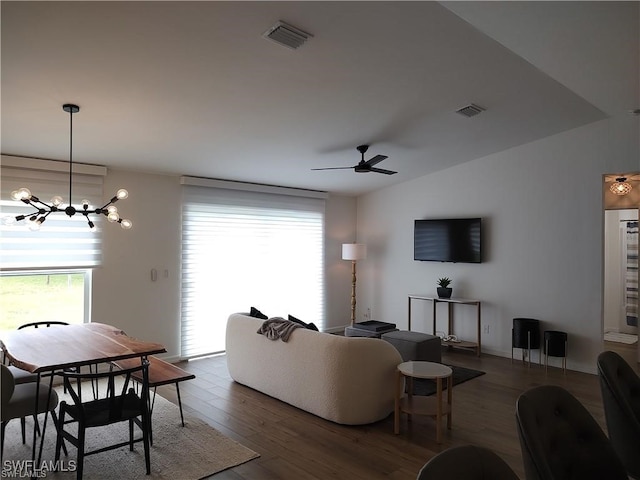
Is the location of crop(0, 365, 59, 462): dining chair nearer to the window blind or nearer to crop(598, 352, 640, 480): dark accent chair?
the window blind

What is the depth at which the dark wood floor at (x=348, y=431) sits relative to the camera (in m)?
3.07

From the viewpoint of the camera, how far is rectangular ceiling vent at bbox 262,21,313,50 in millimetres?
2855

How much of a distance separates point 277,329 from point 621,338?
6.07 m

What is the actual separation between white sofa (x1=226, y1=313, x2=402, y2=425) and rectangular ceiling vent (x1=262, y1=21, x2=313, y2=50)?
7.59 feet

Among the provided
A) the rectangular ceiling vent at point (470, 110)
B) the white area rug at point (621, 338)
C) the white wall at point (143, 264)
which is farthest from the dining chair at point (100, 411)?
the white area rug at point (621, 338)

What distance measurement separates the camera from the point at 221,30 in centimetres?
282

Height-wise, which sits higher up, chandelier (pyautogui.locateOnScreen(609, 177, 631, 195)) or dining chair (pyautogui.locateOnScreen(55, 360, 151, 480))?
chandelier (pyautogui.locateOnScreen(609, 177, 631, 195))

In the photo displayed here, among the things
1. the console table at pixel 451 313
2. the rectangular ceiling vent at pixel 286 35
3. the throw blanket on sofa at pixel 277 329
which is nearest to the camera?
the rectangular ceiling vent at pixel 286 35

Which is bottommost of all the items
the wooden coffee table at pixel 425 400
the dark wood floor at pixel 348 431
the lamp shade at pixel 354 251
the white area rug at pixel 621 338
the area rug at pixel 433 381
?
the dark wood floor at pixel 348 431

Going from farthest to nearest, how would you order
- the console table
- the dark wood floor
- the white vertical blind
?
the console table < the white vertical blind < the dark wood floor

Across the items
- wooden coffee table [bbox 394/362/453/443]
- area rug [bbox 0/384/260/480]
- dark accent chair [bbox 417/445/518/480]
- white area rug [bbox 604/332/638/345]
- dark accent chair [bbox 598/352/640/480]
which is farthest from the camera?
white area rug [bbox 604/332/638/345]

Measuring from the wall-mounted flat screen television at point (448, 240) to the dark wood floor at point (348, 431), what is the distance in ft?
6.14

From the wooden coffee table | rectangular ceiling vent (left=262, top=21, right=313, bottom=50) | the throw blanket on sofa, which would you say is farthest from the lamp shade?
rectangular ceiling vent (left=262, top=21, right=313, bottom=50)

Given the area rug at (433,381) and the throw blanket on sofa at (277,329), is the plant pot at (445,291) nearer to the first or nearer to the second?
the area rug at (433,381)
